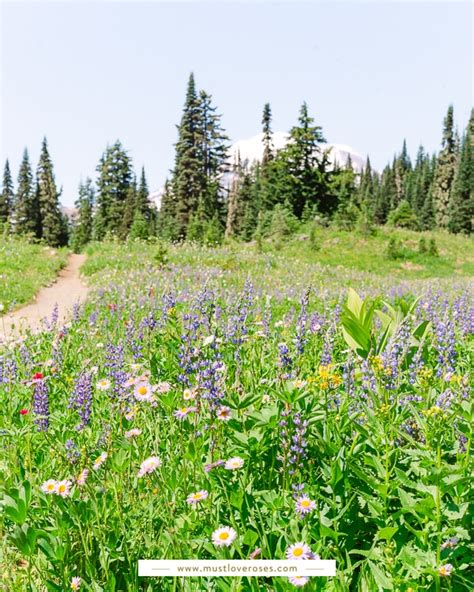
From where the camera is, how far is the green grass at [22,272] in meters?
13.5

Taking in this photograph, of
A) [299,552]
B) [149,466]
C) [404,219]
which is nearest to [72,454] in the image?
[149,466]

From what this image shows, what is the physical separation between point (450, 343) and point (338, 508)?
1732 mm

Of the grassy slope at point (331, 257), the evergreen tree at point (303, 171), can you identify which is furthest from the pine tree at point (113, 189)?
the grassy slope at point (331, 257)

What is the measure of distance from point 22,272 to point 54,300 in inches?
145

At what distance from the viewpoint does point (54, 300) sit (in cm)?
1416

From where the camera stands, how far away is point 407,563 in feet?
6.54

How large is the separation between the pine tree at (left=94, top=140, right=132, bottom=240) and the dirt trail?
33930 millimetres

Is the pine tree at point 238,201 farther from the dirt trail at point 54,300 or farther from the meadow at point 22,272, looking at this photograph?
the dirt trail at point 54,300

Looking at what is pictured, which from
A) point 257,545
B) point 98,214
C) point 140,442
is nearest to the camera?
point 257,545

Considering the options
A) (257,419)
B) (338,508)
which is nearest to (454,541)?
(338,508)

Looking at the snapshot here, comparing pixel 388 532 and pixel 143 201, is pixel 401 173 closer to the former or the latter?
pixel 143 201

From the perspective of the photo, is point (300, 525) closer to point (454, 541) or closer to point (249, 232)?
point (454, 541)

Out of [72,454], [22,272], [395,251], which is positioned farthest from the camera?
[395,251]

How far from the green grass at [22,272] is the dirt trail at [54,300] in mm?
253
